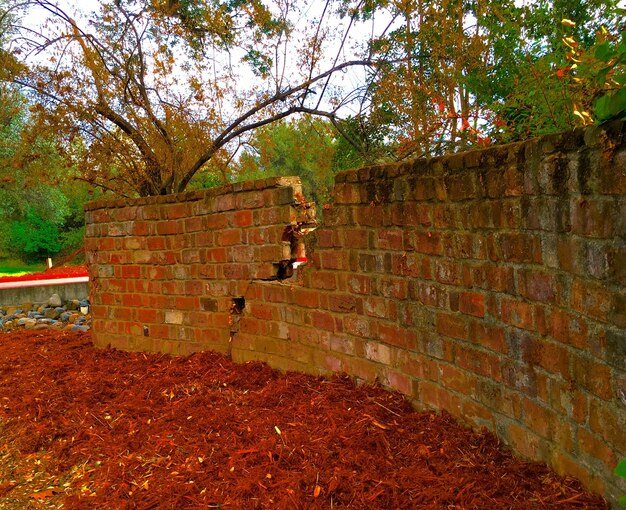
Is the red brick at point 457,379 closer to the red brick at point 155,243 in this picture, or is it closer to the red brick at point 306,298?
the red brick at point 306,298

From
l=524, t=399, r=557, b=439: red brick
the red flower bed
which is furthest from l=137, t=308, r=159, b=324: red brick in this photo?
the red flower bed

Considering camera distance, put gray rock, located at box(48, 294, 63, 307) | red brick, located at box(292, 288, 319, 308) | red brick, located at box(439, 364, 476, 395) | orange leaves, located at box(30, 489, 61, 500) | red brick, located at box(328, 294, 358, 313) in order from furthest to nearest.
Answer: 1. gray rock, located at box(48, 294, 63, 307)
2. red brick, located at box(292, 288, 319, 308)
3. red brick, located at box(328, 294, 358, 313)
4. orange leaves, located at box(30, 489, 61, 500)
5. red brick, located at box(439, 364, 476, 395)

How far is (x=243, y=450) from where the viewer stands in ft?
11.5

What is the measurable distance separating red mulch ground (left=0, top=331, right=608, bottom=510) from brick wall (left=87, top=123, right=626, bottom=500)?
0.20 metres

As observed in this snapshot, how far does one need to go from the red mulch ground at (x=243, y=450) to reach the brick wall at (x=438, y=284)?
7.8 inches

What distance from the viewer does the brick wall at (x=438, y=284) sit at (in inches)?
90.5

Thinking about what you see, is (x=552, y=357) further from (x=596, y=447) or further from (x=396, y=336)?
(x=396, y=336)

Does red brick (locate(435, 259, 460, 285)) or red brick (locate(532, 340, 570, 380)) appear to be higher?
red brick (locate(435, 259, 460, 285))

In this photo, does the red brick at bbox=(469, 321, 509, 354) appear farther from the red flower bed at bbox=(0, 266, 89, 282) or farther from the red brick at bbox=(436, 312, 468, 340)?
the red flower bed at bbox=(0, 266, 89, 282)

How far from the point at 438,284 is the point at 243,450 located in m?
1.53

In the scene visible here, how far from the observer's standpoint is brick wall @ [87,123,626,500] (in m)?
2.30

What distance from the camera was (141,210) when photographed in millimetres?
6074

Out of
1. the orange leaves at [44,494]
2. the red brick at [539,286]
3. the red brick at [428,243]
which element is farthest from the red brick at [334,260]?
the orange leaves at [44,494]

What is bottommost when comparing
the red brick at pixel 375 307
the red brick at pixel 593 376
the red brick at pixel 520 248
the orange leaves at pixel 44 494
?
the orange leaves at pixel 44 494
